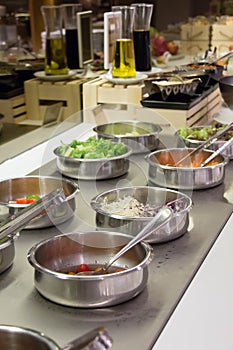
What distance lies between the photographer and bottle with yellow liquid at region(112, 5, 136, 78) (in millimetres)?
2232

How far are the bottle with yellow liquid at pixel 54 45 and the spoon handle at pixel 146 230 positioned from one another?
1387mm

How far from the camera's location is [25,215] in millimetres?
1165

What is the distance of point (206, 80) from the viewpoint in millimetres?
2336

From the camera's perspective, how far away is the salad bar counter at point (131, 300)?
3.07 feet

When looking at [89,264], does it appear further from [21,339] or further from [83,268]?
[21,339]

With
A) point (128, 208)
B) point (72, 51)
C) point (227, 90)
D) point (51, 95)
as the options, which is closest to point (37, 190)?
point (128, 208)

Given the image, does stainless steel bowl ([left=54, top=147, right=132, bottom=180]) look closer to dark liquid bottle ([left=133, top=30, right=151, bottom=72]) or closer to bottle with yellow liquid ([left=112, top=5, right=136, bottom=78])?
bottle with yellow liquid ([left=112, top=5, right=136, bottom=78])

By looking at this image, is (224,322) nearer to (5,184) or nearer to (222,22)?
(5,184)

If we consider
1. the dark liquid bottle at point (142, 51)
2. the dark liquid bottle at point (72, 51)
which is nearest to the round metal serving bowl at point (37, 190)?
the dark liquid bottle at point (142, 51)

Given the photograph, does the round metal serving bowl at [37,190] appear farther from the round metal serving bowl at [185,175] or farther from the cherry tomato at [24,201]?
the round metal serving bowl at [185,175]

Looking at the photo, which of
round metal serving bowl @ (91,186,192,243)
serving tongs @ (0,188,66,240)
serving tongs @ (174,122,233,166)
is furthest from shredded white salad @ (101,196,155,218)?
serving tongs @ (174,122,233,166)

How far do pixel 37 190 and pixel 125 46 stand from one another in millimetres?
933

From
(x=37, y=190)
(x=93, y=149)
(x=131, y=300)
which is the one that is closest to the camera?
(x=131, y=300)

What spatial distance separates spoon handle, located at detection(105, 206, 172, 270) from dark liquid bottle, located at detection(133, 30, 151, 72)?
4.65ft
